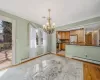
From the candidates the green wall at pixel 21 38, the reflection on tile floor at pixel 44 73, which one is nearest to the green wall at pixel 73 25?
the green wall at pixel 21 38

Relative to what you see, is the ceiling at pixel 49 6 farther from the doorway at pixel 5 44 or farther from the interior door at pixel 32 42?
the interior door at pixel 32 42

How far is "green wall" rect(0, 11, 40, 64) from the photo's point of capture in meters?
3.48

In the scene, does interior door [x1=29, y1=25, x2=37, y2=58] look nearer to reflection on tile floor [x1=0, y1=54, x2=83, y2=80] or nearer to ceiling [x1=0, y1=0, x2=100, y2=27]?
ceiling [x1=0, y1=0, x2=100, y2=27]

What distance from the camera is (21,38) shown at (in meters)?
3.75

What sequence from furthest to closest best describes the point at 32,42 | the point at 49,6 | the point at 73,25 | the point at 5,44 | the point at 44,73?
the point at 73,25 → the point at 32,42 → the point at 5,44 → the point at 49,6 → the point at 44,73

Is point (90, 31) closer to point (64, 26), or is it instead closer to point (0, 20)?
point (64, 26)

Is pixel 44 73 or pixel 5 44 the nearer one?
pixel 44 73

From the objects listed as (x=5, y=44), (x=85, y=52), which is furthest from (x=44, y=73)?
(x=85, y=52)

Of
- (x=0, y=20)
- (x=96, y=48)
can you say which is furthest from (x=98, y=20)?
(x=0, y=20)

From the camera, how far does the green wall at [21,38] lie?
348cm

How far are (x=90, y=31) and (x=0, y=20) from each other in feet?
15.2

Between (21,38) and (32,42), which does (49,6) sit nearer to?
(21,38)

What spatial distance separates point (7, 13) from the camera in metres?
3.10

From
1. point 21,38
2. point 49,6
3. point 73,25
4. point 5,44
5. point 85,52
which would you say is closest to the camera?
point 49,6
